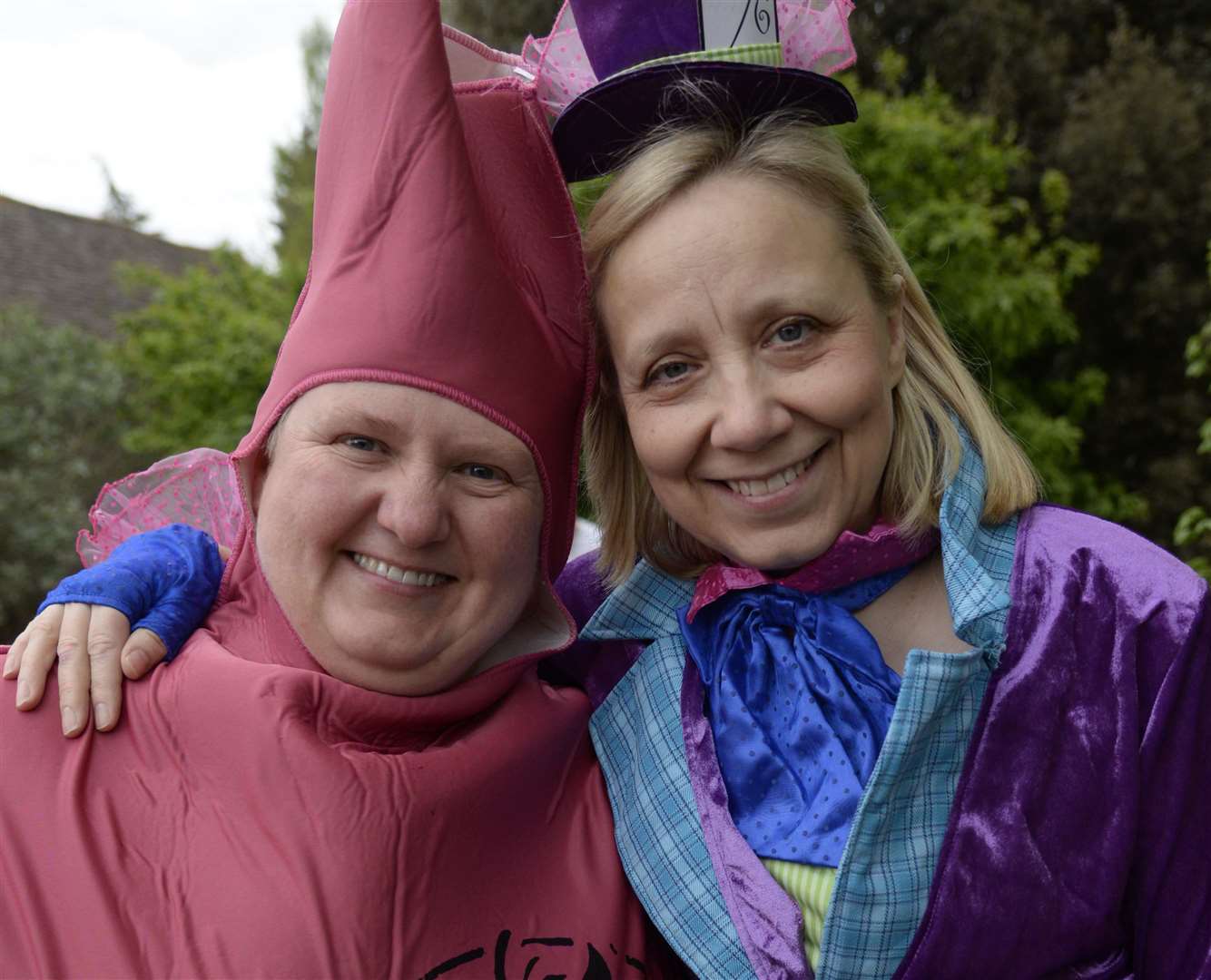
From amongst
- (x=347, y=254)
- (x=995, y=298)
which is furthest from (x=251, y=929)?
(x=995, y=298)

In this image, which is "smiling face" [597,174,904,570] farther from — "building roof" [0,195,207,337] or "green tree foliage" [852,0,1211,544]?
"building roof" [0,195,207,337]

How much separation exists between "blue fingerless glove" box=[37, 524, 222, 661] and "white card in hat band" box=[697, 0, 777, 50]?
1.27 m

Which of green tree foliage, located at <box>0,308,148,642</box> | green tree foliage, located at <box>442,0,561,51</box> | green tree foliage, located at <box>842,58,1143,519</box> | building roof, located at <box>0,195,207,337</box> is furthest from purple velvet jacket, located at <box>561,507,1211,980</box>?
building roof, located at <box>0,195,207,337</box>

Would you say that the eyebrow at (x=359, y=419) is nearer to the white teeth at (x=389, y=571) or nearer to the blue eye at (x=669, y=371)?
the white teeth at (x=389, y=571)

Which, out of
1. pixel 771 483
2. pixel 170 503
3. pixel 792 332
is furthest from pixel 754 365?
pixel 170 503

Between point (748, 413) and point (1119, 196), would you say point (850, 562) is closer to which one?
point (748, 413)

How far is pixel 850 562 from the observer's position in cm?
198

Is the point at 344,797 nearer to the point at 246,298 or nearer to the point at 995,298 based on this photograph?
the point at 995,298

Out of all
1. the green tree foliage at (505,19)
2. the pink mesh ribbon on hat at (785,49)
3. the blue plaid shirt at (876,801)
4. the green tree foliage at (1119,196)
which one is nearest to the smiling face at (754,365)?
the blue plaid shirt at (876,801)

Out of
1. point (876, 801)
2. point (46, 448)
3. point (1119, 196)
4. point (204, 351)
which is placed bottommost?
point (46, 448)

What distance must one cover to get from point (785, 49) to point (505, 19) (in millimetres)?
9314

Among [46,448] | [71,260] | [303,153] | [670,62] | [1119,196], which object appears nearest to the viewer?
[670,62]

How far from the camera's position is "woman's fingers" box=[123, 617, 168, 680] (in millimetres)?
1881

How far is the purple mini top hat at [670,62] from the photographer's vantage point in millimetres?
1980
